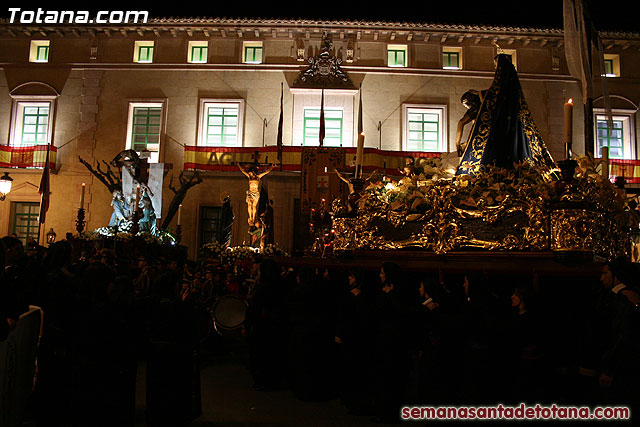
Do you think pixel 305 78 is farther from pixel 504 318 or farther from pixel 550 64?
pixel 504 318

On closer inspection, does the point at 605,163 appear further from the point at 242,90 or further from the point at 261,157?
the point at 242,90

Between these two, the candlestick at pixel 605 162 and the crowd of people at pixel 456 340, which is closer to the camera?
the crowd of people at pixel 456 340

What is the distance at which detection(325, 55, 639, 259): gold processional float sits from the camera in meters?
5.64

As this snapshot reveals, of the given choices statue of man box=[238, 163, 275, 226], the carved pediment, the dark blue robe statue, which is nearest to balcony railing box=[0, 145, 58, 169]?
the carved pediment

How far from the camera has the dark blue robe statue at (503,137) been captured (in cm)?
706

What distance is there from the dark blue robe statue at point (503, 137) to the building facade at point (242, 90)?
16.4 m

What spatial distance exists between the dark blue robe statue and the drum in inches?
147

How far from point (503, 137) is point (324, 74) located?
17488 mm

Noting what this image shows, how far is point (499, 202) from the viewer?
6.16 metres

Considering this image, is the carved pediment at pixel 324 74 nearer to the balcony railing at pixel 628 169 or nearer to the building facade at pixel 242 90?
the building facade at pixel 242 90

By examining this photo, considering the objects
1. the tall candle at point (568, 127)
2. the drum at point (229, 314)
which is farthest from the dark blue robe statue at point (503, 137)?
the drum at point (229, 314)

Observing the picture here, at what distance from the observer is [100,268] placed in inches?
185

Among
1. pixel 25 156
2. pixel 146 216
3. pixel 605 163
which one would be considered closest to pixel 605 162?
pixel 605 163

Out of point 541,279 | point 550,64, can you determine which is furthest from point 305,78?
point 541,279
